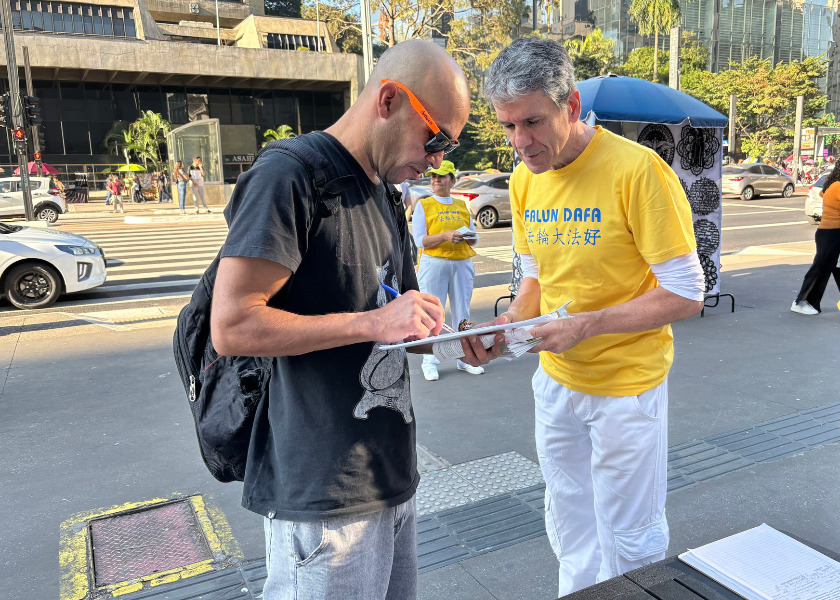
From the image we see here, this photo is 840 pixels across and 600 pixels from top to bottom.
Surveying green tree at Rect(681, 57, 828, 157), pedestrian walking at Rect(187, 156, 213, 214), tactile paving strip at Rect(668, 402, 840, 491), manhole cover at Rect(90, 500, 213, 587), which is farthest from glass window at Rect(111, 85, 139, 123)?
tactile paving strip at Rect(668, 402, 840, 491)

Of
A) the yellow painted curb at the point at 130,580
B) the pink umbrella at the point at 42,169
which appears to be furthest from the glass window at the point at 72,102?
the yellow painted curb at the point at 130,580

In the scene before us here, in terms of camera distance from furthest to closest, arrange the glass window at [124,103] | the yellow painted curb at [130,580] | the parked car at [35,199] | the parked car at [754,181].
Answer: the glass window at [124,103] → the parked car at [754,181] → the parked car at [35,199] → the yellow painted curb at [130,580]

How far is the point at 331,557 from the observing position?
152cm

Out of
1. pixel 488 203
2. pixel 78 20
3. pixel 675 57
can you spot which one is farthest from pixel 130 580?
pixel 78 20

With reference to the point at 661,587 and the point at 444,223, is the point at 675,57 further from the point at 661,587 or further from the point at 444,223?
the point at 661,587

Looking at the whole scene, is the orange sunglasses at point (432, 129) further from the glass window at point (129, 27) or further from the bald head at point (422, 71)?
the glass window at point (129, 27)

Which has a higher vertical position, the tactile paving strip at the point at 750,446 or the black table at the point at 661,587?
the black table at the point at 661,587

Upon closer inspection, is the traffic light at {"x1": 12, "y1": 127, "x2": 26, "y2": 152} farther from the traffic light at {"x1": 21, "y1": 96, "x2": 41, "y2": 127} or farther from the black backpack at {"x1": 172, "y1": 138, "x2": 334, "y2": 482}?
the black backpack at {"x1": 172, "y1": 138, "x2": 334, "y2": 482}

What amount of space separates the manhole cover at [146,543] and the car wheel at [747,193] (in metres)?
27.4

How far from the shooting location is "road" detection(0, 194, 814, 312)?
10.8 meters

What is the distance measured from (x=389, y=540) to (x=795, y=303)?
8355mm

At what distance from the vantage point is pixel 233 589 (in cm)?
299

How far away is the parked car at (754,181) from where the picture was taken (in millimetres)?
26266

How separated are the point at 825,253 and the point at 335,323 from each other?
332 inches
